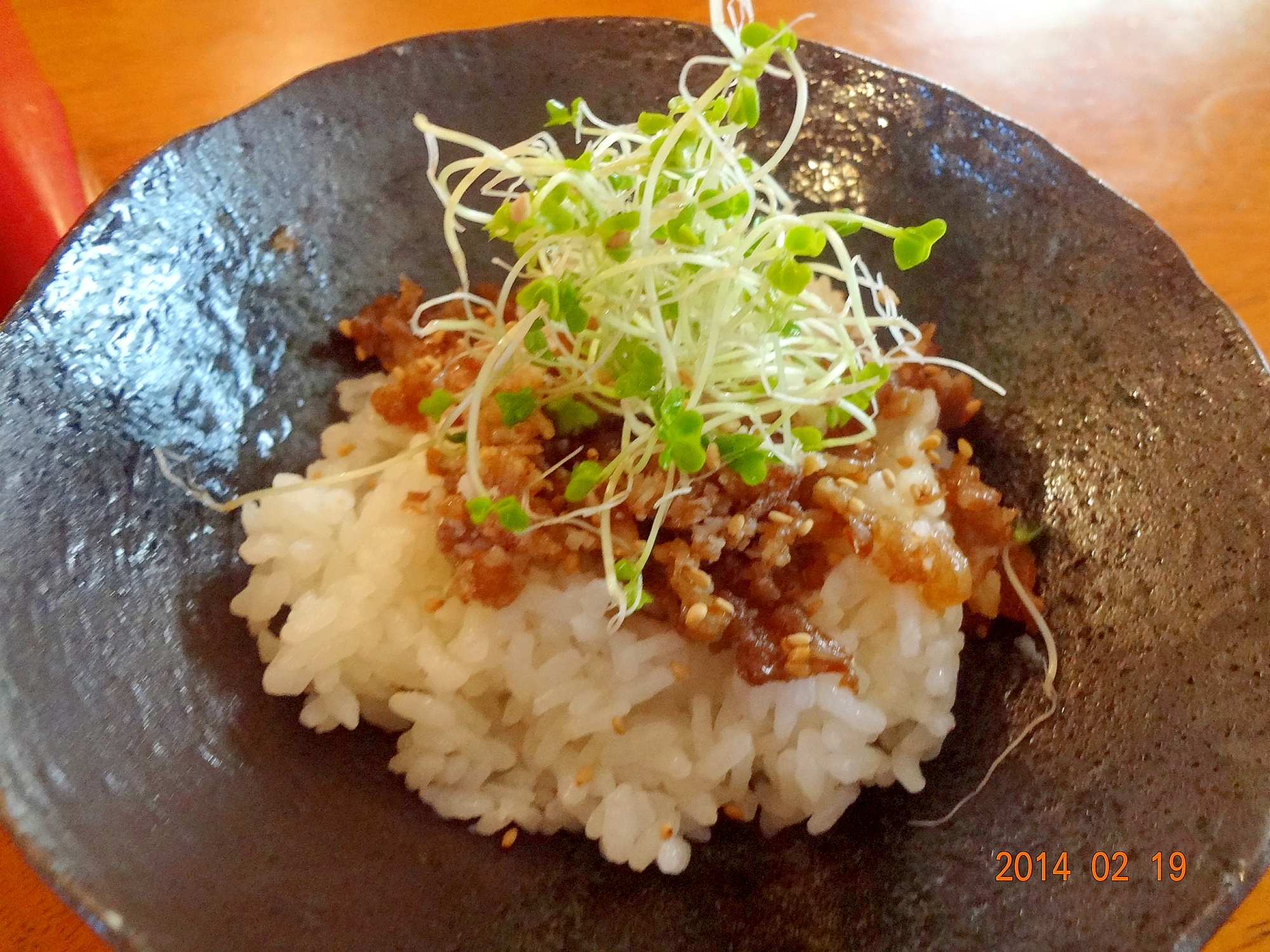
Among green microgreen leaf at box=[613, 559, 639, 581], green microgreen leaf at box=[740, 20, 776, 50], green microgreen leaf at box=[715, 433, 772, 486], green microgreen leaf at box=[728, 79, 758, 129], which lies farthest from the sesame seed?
green microgreen leaf at box=[740, 20, 776, 50]

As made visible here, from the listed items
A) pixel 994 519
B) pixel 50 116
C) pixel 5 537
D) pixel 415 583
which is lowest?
pixel 994 519

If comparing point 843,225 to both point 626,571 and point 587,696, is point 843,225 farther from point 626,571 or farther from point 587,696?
point 587,696

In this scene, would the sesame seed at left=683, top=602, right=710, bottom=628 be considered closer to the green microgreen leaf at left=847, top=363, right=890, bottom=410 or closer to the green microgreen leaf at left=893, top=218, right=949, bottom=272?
the green microgreen leaf at left=847, top=363, right=890, bottom=410

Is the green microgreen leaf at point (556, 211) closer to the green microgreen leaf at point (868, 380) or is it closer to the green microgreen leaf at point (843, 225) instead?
the green microgreen leaf at point (843, 225)

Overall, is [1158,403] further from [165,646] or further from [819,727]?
[165,646]

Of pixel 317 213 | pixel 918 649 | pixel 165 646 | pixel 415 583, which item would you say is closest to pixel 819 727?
pixel 918 649

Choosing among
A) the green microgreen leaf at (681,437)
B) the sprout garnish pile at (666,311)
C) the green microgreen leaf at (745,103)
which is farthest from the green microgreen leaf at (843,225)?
the green microgreen leaf at (681,437)
